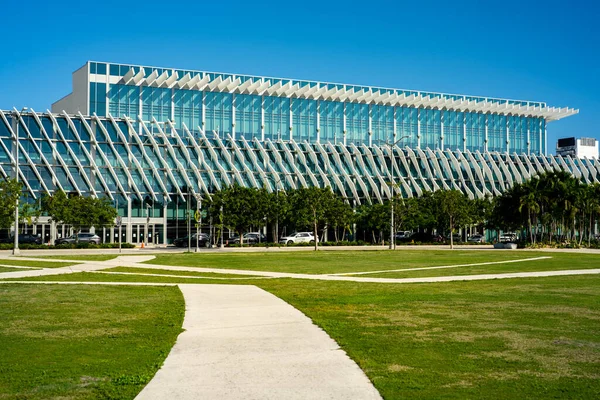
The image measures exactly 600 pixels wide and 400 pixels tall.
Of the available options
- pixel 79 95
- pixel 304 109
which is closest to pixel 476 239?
pixel 304 109

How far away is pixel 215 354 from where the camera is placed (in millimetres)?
9719

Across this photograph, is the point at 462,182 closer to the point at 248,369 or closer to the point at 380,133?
the point at 380,133

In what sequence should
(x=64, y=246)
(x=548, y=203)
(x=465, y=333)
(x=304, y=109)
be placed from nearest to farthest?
(x=465, y=333)
(x=64, y=246)
(x=548, y=203)
(x=304, y=109)

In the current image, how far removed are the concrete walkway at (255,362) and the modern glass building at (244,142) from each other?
5073 cm

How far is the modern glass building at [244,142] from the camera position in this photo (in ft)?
244

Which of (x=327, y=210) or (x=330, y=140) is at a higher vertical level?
(x=330, y=140)

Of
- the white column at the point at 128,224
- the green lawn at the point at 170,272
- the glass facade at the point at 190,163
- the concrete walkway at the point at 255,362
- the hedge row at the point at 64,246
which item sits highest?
the glass facade at the point at 190,163

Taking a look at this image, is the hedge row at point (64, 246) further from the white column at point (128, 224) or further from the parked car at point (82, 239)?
the white column at point (128, 224)

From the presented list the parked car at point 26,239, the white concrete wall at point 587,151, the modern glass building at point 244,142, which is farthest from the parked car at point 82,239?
the white concrete wall at point 587,151

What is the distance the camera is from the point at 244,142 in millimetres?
83812

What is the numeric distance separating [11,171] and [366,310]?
6466 cm

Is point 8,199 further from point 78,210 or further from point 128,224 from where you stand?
point 128,224

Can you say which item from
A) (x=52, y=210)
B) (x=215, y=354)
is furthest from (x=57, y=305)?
(x=52, y=210)

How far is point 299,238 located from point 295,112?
2433 cm
